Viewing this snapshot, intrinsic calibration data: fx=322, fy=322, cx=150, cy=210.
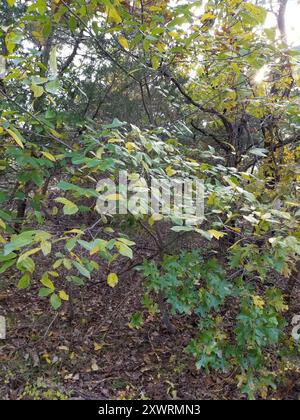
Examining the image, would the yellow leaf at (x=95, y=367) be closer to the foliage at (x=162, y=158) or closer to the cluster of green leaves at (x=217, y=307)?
the foliage at (x=162, y=158)

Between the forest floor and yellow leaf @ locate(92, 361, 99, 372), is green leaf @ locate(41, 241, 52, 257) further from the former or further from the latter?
yellow leaf @ locate(92, 361, 99, 372)

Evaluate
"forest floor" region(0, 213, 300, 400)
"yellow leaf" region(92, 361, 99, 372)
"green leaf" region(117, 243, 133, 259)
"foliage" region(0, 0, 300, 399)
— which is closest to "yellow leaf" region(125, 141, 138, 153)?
"foliage" region(0, 0, 300, 399)

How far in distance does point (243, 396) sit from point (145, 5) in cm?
304

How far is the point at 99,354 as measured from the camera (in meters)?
2.62

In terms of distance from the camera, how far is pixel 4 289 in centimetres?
320

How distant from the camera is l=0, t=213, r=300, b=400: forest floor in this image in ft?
7.57

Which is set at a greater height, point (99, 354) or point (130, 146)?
point (130, 146)

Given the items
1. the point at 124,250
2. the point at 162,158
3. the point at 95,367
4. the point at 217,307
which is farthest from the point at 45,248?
the point at 95,367

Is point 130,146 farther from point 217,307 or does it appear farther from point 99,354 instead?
point 99,354

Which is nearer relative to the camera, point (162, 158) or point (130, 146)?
point (130, 146)

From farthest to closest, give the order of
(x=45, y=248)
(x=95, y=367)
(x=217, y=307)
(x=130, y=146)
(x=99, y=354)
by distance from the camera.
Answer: (x=99, y=354) < (x=95, y=367) < (x=217, y=307) < (x=130, y=146) < (x=45, y=248)

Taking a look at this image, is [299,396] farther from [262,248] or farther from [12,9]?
[12,9]

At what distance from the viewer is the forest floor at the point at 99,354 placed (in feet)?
7.57

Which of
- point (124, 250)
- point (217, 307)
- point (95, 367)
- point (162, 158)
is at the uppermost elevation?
point (162, 158)
